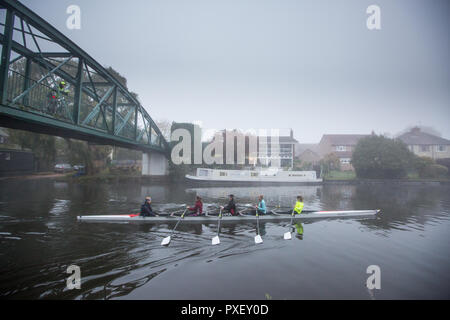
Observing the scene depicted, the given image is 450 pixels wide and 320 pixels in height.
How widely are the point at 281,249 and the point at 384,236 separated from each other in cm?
562

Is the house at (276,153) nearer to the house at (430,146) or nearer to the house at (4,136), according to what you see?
the house at (430,146)

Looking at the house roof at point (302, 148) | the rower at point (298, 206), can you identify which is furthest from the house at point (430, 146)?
the rower at point (298, 206)

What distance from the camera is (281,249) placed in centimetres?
896

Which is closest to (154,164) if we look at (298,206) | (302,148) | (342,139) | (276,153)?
(276,153)

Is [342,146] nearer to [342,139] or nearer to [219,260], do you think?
[342,139]

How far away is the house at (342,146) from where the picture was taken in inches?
2326

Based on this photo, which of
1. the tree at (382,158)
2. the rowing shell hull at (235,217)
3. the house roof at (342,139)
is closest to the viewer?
the rowing shell hull at (235,217)

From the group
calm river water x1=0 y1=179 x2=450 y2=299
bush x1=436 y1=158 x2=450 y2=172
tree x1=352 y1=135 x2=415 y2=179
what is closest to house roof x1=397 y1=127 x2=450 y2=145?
bush x1=436 y1=158 x2=450 y2=172

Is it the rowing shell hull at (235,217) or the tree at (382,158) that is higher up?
the tree at (382,158)

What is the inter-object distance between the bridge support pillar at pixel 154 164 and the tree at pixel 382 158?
123ft

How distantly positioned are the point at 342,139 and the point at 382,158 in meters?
22.1

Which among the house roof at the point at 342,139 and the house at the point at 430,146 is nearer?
the house at the point at 430,146

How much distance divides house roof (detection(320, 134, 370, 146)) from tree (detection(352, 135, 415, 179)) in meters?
16.5
